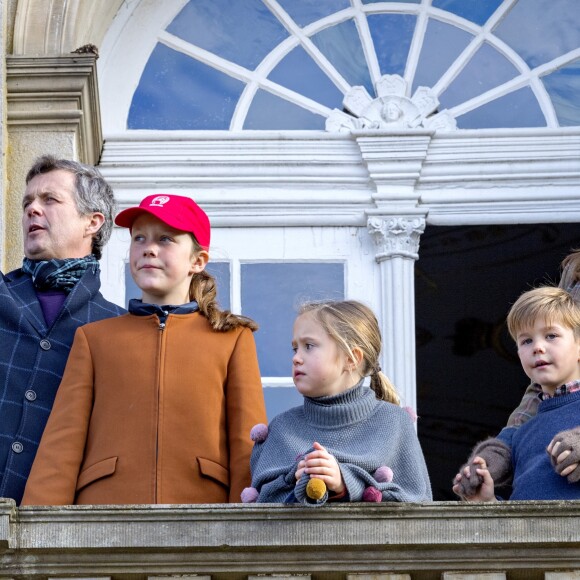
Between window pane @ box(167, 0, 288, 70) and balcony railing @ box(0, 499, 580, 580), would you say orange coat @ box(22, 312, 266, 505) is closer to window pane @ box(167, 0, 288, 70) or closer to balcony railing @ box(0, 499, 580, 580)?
balcony railing @ box(0, 499, 580, 580)

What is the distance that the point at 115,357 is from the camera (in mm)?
6449

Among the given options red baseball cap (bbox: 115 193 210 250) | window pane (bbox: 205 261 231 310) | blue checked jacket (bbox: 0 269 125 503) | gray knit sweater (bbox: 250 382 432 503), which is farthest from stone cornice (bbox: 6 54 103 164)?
gray knit sweater (bbox: 250 382 432 503)

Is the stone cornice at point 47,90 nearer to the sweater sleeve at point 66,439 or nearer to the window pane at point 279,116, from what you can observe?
the window pane at point 279,116

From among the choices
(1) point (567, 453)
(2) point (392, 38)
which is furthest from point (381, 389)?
(2) point (392, 38)

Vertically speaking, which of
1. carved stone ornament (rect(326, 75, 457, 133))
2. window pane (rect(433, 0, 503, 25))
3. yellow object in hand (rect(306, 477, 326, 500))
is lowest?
yellow object in hand (rect(306, 477, 326, 500))

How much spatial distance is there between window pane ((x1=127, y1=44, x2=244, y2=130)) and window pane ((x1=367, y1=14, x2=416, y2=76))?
2.10 feet

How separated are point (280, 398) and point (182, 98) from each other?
149 cm

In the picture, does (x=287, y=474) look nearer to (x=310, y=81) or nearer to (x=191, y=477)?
(x=191, y=477)

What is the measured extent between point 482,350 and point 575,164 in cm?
404

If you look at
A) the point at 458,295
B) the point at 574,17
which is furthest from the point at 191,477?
the point at 458,295

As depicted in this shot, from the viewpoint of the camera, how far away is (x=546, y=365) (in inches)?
253

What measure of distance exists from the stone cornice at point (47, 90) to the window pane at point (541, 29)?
194cm

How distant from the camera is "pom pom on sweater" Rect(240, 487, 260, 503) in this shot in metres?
6.00

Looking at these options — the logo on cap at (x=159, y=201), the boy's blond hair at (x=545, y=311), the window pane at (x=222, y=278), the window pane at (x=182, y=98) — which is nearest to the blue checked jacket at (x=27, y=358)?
the logo on cap at (x=159, y=201)
